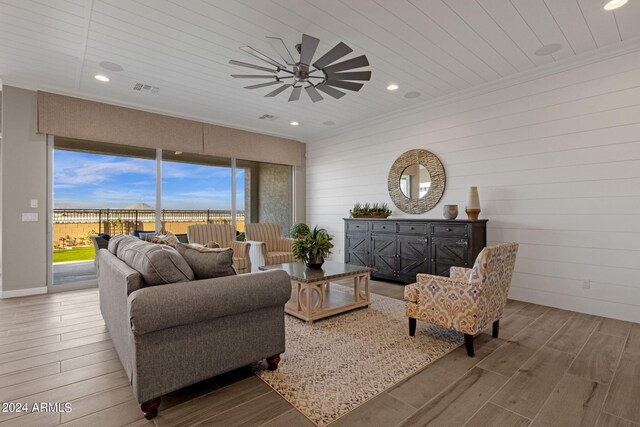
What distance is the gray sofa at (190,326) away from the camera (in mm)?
1722

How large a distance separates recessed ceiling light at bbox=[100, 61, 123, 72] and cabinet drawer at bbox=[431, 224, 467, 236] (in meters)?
4.59

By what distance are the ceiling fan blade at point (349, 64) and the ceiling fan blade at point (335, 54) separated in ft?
0.27

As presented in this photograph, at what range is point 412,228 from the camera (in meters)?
4.78

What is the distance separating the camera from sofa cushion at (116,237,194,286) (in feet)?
6.34

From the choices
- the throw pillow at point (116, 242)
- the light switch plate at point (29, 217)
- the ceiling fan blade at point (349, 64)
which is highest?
the ceiling fan blade at point (349, 64)

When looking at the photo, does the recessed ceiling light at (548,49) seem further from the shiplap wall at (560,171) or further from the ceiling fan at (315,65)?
the ceiling fan at (315,65)


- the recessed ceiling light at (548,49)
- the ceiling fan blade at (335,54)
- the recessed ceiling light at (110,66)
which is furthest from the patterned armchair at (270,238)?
the recessed ceiling light at (548,49)

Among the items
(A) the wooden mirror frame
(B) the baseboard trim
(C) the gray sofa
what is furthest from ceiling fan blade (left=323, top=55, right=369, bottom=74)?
(B) the baseboard trim

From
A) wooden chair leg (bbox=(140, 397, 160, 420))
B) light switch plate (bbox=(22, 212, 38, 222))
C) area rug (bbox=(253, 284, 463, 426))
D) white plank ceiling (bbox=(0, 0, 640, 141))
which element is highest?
white plank ceiling (bbox=(0, 0, 640, 141))

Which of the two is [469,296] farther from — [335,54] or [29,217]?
[29,217]

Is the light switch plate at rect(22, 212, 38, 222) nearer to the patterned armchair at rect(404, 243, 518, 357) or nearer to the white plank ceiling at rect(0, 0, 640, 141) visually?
the white plank ceiling at rect(0, 0, 640, 141)

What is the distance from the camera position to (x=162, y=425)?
1.71 metres

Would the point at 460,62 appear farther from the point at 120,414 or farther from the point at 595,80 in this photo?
the point at 120,414

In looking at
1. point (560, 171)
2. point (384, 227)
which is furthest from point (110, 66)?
point (560, 171)
